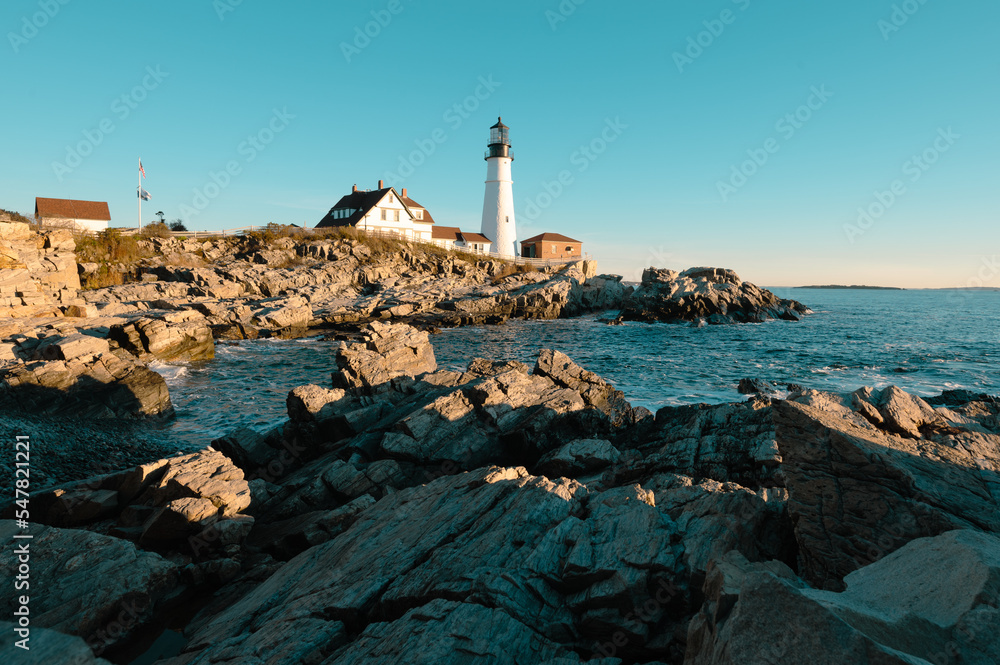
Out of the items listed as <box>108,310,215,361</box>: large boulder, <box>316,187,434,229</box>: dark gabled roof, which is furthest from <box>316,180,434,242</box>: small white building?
<box>108,310,215,361</box>: large boulder

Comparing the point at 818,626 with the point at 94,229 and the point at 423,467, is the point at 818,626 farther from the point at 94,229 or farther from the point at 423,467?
the point at 94,229

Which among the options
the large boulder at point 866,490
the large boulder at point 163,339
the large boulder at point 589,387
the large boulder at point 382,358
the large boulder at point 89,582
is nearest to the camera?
the large boulder at point 866,490

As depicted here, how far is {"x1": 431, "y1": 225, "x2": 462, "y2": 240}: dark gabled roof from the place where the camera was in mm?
90312

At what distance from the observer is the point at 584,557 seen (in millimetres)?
6004

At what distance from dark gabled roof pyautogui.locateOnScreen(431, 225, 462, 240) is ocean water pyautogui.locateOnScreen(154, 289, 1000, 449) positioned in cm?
3964

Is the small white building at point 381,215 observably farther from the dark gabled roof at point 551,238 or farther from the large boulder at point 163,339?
the large boulder at point 163,339

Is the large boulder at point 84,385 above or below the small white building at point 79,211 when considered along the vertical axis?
below

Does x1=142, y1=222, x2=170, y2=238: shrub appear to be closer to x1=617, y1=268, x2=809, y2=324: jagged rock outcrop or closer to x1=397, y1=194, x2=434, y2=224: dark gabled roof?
x1=397, y1=194, x2=434, y2=224: dark gabled roof

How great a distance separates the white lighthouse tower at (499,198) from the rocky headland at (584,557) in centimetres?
7654

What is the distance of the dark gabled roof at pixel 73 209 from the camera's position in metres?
66.2

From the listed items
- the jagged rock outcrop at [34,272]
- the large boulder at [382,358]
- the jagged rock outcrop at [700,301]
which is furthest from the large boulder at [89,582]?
the jagged rock outcrop at [700,301]

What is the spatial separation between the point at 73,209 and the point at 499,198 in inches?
2349

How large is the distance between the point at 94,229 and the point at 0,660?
79358mm

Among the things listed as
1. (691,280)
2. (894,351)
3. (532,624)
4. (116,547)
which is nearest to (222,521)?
(116,547)
